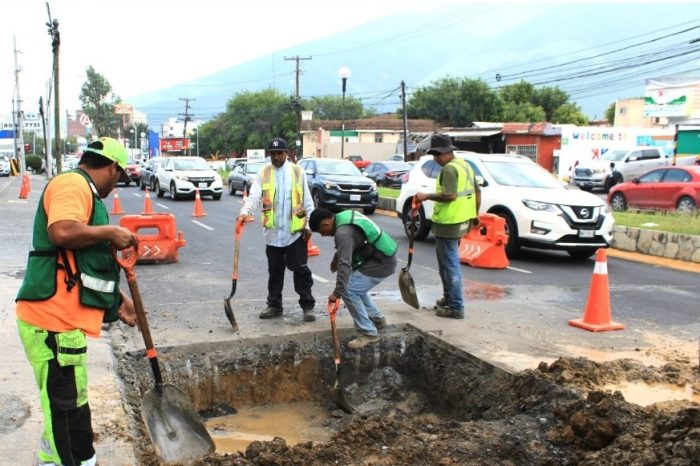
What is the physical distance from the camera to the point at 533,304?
7.84m

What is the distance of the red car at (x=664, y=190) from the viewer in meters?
17.3

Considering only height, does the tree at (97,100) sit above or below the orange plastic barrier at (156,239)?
above

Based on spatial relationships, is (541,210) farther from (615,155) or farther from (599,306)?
(615,155)

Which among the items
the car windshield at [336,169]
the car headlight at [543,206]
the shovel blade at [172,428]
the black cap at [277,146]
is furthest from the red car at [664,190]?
the shovel blade at [172,428]

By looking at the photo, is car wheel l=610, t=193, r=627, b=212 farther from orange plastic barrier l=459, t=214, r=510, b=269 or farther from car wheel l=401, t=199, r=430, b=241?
orange plastic barrier l=459, t=214, r=510, b=269

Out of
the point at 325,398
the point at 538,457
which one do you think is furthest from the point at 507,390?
the point at 325,398

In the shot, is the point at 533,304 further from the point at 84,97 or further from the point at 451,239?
the point at 84,97

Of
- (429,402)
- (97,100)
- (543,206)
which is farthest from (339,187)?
(97,100)

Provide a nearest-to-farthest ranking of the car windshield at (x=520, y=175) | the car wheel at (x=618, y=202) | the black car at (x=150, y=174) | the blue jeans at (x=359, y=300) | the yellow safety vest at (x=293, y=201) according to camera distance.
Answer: the blue jeans at (x=359, y=300) < the yellow safety vest at (x=293, y=201) < the car windshield at (x=520, y=175) < the car wheel at (x=618, y=202) < the black car at (x=150, y=174)

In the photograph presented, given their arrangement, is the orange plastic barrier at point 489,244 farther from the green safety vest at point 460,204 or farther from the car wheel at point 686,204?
the car wheel at point 686,204

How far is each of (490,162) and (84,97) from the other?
10589cm

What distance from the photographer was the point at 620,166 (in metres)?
28.6

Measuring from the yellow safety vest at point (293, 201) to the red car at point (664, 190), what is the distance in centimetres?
1391

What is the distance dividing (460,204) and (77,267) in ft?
15.2
